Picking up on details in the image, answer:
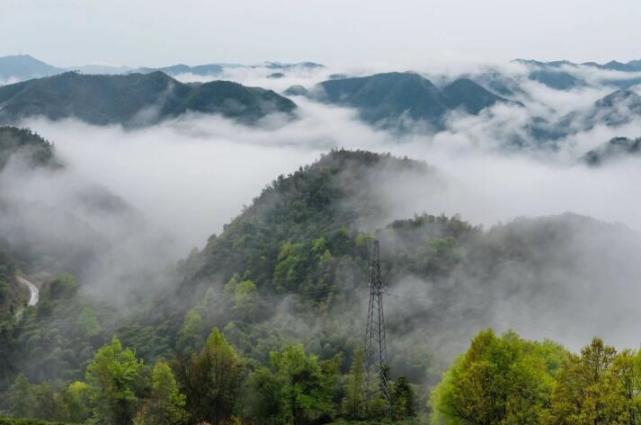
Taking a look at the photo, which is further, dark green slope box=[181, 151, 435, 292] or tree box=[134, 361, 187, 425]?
dark green slope box=[181, 151, 435, 292]

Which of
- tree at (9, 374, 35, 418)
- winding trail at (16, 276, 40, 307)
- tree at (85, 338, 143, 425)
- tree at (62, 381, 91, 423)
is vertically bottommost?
winding trail at (16, 276, 40, 307)

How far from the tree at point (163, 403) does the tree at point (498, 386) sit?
23037 mm

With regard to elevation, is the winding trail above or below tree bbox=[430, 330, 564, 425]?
below

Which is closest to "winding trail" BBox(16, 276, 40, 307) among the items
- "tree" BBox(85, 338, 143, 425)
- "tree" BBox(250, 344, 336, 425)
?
"tree" BBox(85, 338, 143, 425)

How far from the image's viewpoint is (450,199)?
177 metres

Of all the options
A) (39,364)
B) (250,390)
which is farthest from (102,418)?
(39,364)

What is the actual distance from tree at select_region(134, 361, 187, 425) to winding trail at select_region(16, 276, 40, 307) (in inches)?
5037

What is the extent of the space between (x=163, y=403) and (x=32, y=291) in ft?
463

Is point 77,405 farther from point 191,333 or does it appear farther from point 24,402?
point 191,333

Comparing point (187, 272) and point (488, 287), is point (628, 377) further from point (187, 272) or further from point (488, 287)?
point (187, 272)

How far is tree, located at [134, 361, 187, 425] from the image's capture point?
50.4 m

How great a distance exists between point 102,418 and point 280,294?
66.3m

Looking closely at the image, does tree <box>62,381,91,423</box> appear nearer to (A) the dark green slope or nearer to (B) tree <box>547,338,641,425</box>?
(B) tree <box>547,338,641,425</box>

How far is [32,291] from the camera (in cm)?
17412
